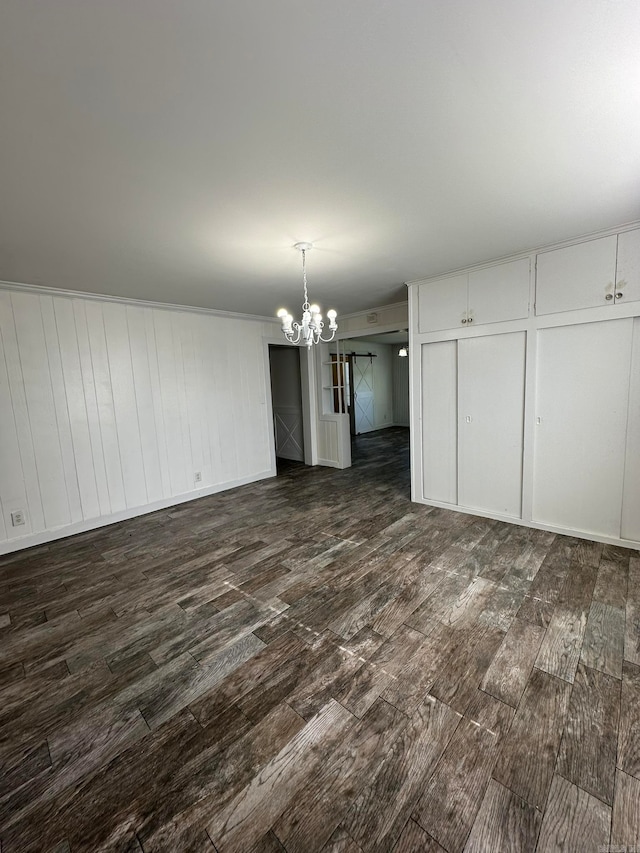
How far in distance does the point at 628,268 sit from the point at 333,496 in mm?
3642

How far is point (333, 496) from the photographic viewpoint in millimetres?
4578

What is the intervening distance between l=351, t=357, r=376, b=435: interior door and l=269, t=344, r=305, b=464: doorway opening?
271 centimetres

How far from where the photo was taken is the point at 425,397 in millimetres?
4012

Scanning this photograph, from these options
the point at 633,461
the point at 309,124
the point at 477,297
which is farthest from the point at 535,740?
the point at 477,297

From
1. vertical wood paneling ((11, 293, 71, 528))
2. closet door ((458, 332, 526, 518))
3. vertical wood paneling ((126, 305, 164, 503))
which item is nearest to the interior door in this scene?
closet door ((458, 332, 526, 518))

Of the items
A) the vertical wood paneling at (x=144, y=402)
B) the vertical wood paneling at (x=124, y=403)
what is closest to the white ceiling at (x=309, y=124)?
the vertical wood paneling at (x=124, y=403)

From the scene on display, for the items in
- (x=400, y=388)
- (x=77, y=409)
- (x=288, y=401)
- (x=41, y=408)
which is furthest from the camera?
(x=400, y=388)

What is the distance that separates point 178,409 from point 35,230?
2519 mm

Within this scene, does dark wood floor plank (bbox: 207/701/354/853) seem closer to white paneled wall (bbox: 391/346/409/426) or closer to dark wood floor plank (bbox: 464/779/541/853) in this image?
dark wood floor plank (bbox: 464/779/541/853)

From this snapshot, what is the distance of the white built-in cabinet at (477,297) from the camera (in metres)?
3.22

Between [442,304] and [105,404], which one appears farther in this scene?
[105,404]

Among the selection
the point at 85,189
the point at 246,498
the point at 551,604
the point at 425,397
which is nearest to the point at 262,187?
the point at 85,189

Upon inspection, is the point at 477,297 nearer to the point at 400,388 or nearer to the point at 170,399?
the point at 170,399

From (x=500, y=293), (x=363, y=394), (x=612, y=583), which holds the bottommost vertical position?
(x=612, y=583)
